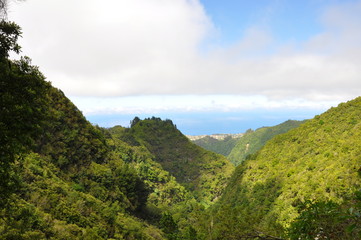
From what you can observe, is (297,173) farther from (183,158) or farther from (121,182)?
(183,158)

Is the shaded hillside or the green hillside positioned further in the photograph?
the shaded hillside

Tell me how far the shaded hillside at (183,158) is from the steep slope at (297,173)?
200 ft

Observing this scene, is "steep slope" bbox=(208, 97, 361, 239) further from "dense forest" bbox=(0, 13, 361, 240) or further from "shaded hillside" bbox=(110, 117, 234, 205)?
"shaded hillside" bbox=(110, 117, 234, 205)

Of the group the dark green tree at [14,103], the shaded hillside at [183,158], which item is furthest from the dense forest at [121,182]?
the shaded hillside at [183,158]

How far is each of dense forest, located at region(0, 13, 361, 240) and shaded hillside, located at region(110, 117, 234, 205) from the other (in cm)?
4515

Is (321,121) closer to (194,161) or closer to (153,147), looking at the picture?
(194,161)

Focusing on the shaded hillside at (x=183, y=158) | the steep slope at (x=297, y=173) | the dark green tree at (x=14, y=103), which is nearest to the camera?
the dark green tree at (x=14, y=103)

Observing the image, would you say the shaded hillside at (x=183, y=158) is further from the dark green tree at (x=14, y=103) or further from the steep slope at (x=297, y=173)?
the dark green tree at (x=14, y=103)

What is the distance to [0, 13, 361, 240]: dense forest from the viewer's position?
9836mm

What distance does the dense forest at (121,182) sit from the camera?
984 centimetres

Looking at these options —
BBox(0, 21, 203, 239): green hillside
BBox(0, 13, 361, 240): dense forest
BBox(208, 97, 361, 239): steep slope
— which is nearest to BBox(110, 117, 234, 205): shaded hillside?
BBox(0, 21, 203, 239): green hillside

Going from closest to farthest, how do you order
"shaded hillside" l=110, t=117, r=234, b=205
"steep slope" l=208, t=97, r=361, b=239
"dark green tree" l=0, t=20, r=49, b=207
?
"dark green tree" l=0, t=20, r=49, b=207 → "steep slope" l=208, t=97, r=361, b=239 → "shaded hillside" l=110, t=117, r=234, b=205

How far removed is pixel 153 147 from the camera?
16188 cm

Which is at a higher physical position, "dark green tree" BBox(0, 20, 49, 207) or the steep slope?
"dark green tree" BBox(0, 20, 49, 207)
